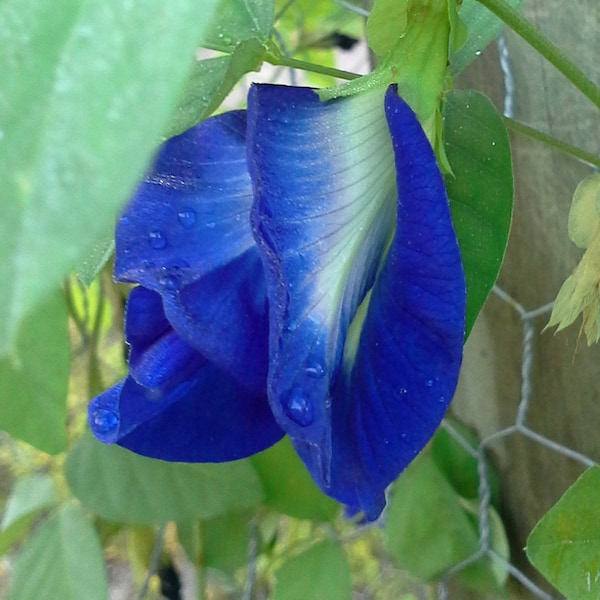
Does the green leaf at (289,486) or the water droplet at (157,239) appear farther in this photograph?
the green leaf at (289,486)

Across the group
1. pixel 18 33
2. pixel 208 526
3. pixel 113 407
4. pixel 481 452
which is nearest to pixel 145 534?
pixel 208 526

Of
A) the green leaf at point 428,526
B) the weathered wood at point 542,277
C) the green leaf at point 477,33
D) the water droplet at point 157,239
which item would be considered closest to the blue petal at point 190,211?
the water droplet at point 157,239

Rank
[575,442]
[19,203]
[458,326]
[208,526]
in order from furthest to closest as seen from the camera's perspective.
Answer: [208,526]
[575,442]
[458,326]
[19,203]

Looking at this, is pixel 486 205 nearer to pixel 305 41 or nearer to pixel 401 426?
pixel 401 426

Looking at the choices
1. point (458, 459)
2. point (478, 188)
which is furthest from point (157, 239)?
point (458, 459)

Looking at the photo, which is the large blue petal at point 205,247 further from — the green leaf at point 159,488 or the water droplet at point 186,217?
the green leaf at point 159,488

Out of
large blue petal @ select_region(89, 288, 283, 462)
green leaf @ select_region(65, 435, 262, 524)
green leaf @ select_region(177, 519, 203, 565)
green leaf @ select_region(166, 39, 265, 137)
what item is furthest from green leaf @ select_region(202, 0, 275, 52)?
green leaf @ select_region(177, 519, 203, 565)

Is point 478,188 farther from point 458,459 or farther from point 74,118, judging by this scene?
point 458,459
